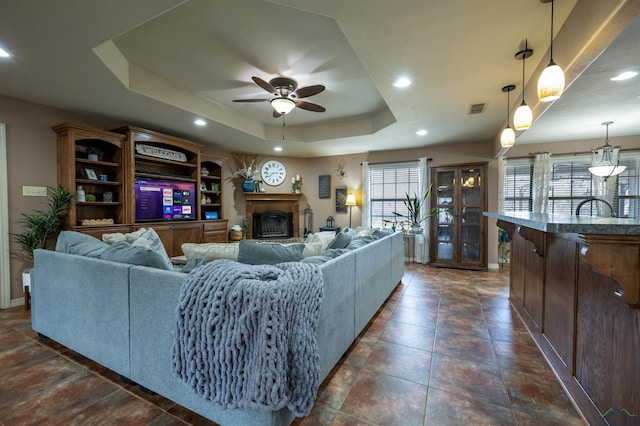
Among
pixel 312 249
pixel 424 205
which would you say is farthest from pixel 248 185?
pixel 312 249

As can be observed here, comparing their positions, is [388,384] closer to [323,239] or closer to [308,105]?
[323,239]

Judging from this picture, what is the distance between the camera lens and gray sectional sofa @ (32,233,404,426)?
142 centimetres

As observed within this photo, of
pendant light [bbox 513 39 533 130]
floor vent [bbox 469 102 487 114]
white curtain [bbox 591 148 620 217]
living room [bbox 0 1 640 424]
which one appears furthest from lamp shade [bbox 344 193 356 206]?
white curtain [bbox 591 148 620 217]

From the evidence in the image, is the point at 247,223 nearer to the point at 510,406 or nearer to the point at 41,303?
the point at 41,303

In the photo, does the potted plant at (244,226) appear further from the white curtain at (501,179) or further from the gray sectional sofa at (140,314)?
the white curtain at (501,179)

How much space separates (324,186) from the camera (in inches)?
255

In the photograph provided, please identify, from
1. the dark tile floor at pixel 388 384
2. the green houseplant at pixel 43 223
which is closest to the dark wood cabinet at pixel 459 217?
the dark tile floor at pixel 388 384

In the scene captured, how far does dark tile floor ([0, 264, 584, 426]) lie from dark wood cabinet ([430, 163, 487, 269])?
2631 mm

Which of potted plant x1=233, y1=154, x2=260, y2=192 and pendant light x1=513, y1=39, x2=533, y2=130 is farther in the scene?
potted plant x1=233, y1=154, x2=260, y2=192

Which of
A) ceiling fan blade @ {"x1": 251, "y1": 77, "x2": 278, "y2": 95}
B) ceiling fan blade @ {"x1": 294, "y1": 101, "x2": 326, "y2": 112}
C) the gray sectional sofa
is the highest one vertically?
ceiling fan blade @ {"x1": 251, "y1": 77, "x2": 278, "y2": 95}

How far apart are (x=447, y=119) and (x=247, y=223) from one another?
4.40 metres

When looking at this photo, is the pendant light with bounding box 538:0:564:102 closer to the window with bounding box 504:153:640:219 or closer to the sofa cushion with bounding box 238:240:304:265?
the sofa cushion with bounding box 238:240:304:265

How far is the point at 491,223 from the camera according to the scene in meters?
4.98

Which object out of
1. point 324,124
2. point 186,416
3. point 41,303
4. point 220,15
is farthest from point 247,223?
point 186,416
